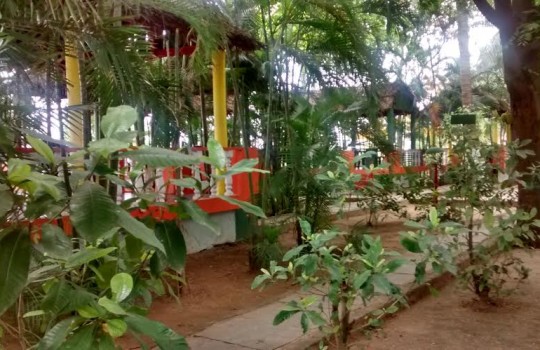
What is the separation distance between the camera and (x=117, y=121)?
1312 millimetres

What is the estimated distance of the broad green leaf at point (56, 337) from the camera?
1.20 metres

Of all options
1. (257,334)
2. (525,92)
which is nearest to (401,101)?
(525,92)

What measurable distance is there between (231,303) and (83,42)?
9.03 ft

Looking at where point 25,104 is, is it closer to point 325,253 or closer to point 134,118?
point 134,118

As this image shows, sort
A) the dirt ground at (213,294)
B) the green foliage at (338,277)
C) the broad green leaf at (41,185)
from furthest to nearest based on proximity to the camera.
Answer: the dirt ground at (213,294) < the green foliage at (338,277) < the broad green leaf at (41,185)

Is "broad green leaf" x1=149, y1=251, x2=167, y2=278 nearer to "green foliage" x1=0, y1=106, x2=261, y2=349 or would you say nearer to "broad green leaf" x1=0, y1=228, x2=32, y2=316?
"green foliage" x1=0, y1=106, x2=261, y2=349

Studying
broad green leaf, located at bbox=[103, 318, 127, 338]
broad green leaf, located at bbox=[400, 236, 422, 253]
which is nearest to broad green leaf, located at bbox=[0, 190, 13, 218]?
broad green leaf, located at bbox=[103, 318, 127, 338]

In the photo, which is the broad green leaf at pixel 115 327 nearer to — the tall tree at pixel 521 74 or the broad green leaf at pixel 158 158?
the broad green leaf at pixel 158 158

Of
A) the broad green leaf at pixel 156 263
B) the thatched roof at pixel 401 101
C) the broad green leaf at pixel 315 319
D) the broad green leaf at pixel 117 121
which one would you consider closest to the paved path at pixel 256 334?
the broad green leaf at pixel 315 319

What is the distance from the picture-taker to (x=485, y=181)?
4.11m

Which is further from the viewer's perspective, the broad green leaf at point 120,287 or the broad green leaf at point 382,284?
the broad green leaf at point 382,284

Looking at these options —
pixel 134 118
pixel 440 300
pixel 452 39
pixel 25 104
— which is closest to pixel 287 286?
pixel 440 300

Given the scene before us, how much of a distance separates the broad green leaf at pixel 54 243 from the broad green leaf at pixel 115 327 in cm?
17

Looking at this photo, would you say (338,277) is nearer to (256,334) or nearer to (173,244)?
(173,244)
